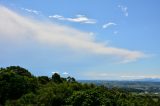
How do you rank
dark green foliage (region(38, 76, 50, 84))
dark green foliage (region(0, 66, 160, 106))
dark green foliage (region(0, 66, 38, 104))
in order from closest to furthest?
1. dark green foliage (region(0, 66, 160, 106))
2. dark green foliage (region(0, 66, 38, 104))
3. dark green foliage (region(38, 76, 50, 84))

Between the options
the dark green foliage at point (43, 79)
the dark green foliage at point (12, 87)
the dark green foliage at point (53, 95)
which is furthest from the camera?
the dark green foliage at point (43, 79)

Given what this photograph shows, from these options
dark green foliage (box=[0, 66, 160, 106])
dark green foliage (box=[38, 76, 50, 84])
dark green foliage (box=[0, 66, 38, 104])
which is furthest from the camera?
dark green foliage (box=[38, 76, 50, 84])

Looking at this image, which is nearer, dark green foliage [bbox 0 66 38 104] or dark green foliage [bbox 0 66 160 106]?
dark green foliage [bbox 0 66 160 106]

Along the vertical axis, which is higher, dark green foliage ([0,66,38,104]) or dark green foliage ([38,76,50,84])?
Result: dark green foliage ([38,76,50,84])

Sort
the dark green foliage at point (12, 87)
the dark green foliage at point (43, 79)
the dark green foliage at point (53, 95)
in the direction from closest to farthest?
1. the dark green foliage at point (53, 95)
2. the dark green foliage at point (12, 87)
3. the dark green foliage at point (43, 79)

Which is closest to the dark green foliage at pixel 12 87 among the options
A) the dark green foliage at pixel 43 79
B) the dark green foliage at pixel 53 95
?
the dark green foliage at pixel 53 95

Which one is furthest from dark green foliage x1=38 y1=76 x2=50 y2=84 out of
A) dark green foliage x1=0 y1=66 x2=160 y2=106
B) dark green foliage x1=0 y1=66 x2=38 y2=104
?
dark green foliage x1=0 y1=66 x2=38 y2=104

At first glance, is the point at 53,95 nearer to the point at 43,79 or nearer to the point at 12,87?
the point at 12,87

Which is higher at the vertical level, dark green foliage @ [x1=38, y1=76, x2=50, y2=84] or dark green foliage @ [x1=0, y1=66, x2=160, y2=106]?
dark green foliage @ [x1=38, y1=76, x2=50, y2=84]

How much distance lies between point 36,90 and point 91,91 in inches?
696

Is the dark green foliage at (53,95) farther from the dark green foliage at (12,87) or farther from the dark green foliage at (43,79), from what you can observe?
the dark green foliage at (43,79)

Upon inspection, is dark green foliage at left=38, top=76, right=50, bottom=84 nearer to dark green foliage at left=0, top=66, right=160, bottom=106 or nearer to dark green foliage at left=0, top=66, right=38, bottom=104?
dark green foliage at left=0, top=66, right=160, bottom=106

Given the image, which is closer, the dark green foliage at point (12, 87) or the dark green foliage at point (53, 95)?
the dark green foliage at point (53, 95)

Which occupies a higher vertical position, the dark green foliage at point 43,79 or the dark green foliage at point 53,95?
the dark green foliage at point 43,79
